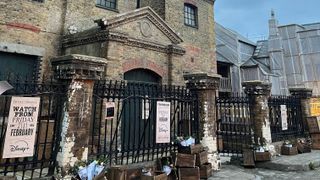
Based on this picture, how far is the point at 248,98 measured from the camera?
9938 millimetres

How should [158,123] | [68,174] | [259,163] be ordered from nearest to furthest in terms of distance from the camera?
[68,174], [158,123], [259,163]

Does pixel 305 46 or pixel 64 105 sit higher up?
pixel 305 46

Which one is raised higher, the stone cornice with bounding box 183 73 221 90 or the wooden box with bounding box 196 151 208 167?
the stone cornice with bounding box 183 73 221 90

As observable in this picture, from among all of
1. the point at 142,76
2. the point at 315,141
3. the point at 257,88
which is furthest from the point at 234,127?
the point at 142,76

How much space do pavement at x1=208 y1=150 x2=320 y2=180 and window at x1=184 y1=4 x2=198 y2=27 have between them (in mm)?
9271

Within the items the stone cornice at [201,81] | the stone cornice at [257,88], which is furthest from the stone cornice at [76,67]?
the stone cornice at [257,88]

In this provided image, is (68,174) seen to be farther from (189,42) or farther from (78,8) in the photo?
(189,42)

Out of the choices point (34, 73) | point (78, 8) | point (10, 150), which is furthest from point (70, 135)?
point (78, 8)

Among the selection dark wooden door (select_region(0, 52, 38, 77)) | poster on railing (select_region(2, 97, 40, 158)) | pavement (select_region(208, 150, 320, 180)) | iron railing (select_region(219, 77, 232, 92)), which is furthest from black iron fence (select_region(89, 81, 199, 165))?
iron railing (select_region(219, 77, 232, 92))

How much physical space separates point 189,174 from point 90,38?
6276 millimetres

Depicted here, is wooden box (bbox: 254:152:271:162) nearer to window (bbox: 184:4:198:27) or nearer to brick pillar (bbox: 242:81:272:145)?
brick pillar (bbox: 242:81:272:145)

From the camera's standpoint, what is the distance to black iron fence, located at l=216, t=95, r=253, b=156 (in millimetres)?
9922

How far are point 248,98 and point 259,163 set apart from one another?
7.72 feet

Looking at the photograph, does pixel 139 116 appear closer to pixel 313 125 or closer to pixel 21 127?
pixel 21 127
